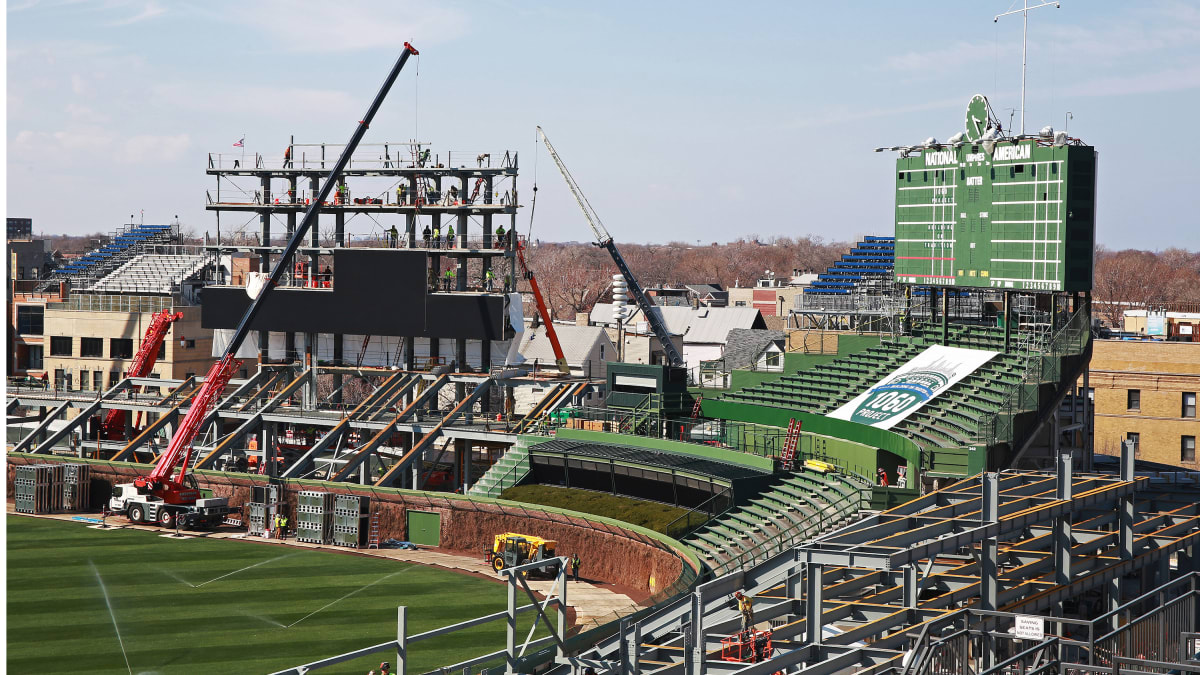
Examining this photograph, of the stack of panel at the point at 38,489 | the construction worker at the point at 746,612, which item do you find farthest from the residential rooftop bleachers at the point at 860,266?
the construction worker at the point at 746,612

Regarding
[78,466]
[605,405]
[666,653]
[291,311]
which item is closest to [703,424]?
[605,405]

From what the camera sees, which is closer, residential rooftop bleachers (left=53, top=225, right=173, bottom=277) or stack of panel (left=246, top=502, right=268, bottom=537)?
stack of panel (left=246, top=502, right=268, bottom=537)

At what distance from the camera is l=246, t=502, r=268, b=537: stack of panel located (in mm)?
48750

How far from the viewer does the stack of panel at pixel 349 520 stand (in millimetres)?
46812

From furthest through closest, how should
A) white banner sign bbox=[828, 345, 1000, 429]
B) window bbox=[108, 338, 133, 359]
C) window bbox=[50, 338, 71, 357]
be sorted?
window bbox=[50, 338, 71, 357], window bbox=[108, 338, 133, 359], white banner sign bbox=[828, 345, 1000, 429]

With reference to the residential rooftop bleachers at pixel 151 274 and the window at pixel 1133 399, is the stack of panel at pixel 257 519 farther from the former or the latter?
the residential rooftop bleachers at pixel 151 274

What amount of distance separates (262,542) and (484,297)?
1396cm

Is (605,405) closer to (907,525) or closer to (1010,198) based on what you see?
(1010,198)

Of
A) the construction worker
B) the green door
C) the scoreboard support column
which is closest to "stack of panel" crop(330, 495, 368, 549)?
the green door

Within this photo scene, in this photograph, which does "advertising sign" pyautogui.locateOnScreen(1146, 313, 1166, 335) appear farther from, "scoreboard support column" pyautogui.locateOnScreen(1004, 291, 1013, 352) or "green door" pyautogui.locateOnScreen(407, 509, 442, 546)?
"green door" pyautogui.locateOnScreen(407, 509, 442, 546)

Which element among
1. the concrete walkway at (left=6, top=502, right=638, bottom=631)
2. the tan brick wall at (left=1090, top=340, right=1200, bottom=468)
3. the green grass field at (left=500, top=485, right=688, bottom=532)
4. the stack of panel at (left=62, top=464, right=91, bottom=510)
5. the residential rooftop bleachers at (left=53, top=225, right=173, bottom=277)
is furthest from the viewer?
the residential rooftop bleachers at (left=53, top=225, right=173, bottom=277)

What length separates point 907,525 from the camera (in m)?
25.2

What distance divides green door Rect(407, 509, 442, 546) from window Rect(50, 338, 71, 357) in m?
41.3

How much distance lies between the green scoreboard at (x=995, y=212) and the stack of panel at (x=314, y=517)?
21573 millimetres
